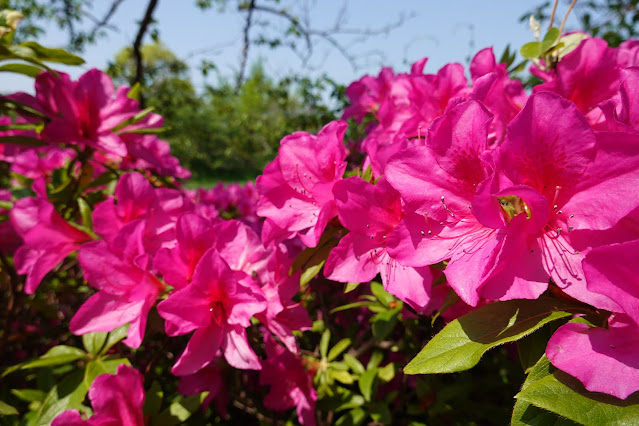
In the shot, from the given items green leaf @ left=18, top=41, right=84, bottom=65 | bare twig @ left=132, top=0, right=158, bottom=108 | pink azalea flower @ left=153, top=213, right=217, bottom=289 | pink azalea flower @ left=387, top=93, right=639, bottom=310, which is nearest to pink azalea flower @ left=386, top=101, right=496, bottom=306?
pink azalea flower @ left=387, top=93, right=639, bottom=310

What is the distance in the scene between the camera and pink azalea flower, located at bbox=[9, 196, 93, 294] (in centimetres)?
113

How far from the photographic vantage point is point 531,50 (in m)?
0.94

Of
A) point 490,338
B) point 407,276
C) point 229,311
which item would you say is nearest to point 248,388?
point 229,311

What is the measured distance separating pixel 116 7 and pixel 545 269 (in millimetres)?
4455

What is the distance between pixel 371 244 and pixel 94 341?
77 centimetres

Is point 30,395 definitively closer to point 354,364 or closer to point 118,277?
point 118,277

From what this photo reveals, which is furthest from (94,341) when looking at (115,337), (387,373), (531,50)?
(531,50)

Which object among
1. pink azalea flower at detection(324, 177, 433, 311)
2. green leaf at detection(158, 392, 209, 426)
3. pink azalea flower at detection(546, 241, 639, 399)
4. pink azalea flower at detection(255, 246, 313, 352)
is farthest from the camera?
green leaf at detection(158, 392, 209, 426)

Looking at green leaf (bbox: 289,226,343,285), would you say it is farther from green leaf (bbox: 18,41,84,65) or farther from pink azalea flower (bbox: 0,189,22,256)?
pink azalea flower (bbox: 0,189,22,256)

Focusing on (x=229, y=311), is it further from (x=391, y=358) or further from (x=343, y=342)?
(x=391, y=358)

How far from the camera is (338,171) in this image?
33.0 inches

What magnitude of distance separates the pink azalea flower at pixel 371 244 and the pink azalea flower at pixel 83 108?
744 mm

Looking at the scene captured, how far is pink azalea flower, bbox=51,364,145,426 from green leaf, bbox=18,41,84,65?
0.78 meters

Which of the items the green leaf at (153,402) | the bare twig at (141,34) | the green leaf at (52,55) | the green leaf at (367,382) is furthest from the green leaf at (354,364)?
the bare twig at (141,34)
